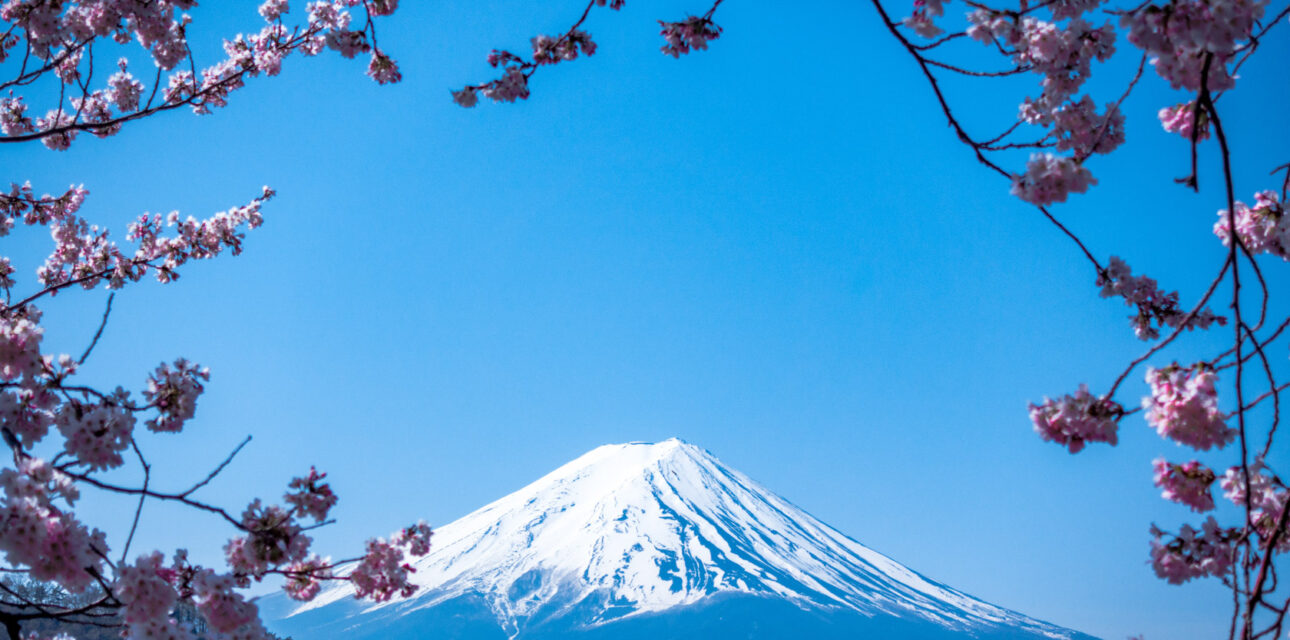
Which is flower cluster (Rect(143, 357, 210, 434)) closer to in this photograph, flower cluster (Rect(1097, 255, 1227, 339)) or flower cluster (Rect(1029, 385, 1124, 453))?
flower cluster (Rect(1029, 385, 1124, 453))

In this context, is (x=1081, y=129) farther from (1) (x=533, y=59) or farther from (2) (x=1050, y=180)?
(1) (x=533, y=59)

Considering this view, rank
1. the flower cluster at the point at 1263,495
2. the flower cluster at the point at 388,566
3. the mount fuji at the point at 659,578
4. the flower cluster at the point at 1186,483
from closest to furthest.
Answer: the flower cluster at the point at 1186,483 → the flower cluster at the point at 1263,495 → the flower cluster at the point at 388,566 → the mount fuji at the point at 659,578

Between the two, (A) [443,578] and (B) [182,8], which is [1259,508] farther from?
(A) [443,578]

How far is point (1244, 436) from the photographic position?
1.32 m

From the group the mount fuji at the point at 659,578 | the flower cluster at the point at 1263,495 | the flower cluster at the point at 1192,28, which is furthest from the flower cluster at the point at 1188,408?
the mount fuji at the point at 659,578

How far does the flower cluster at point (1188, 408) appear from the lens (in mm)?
1682

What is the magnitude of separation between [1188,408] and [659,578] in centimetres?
8052

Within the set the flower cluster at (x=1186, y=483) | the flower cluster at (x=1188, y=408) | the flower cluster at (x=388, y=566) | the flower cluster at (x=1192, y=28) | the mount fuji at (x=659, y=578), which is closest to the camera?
the flower cluster at (x=1192, y=28)

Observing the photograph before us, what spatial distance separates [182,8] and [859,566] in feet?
297

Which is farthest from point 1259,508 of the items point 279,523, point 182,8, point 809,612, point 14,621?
point 809,612

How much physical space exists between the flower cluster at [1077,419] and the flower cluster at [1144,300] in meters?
0.98

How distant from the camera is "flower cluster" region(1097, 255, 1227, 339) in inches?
105

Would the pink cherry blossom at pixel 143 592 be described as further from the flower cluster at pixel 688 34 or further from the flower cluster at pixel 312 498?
the flower cluster at pixel 688 34

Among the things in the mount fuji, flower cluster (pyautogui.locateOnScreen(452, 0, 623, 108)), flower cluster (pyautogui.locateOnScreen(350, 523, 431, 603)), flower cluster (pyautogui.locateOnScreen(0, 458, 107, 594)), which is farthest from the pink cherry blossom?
the mount fuji
